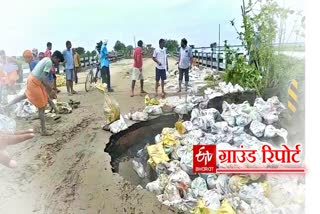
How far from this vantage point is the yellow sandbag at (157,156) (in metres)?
3.06

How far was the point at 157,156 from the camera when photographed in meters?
3.11

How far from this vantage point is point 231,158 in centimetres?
214

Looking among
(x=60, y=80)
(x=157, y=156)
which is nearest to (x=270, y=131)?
(x=157, y=156)

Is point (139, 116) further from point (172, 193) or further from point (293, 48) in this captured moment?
point (293, 48)

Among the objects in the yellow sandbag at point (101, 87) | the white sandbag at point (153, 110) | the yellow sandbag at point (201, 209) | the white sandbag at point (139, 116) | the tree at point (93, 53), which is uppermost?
the tree at point (93, 53)

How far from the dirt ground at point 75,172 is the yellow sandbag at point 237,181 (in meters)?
0.42

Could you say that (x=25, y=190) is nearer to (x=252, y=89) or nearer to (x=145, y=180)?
(x=145, y=180)

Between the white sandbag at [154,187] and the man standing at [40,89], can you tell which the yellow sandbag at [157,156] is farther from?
the man standing at [40,89]

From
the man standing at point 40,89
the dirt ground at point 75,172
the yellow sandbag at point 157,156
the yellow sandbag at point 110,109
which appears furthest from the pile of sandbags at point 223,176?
the man standing at point 40,89

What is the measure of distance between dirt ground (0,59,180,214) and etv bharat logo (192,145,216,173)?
1.43 feet

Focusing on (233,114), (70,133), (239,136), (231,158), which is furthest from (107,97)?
(231,158)

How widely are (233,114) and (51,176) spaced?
4.67 ft

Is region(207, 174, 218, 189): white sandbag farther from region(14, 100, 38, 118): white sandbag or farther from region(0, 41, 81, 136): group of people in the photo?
region(14, 100, 38, 118): white sandbag

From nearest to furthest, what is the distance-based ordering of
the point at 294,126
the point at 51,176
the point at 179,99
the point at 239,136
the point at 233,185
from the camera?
the point at 294,126
the point at 233,185
the point at 239,136
the point at 51,176
the point at 179,99
